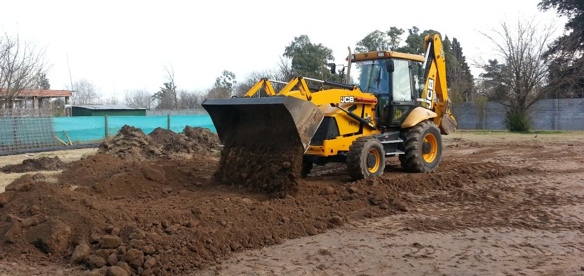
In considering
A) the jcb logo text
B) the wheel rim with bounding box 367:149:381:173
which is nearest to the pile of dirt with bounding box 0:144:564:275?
the wheel rim with bounding box 367:149:381:173

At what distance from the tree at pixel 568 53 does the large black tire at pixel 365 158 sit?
23929 mm

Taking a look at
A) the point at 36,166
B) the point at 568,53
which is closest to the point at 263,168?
the point at 36,166

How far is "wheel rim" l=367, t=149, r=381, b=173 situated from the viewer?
9086mm

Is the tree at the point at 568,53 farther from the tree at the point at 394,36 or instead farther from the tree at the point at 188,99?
the tree at the point at 188,99

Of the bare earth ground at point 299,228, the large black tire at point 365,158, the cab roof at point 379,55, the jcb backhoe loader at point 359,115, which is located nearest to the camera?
the bare earth ground at point 299,228

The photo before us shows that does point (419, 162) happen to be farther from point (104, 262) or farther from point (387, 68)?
point (104, 262)

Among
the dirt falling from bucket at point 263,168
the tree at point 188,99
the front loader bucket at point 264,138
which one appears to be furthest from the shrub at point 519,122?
the tree at point 188,99

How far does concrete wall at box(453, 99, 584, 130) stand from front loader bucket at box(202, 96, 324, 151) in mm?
25137

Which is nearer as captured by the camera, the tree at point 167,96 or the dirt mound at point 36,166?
the dirt mound at point 36,166

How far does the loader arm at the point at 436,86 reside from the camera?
11.3 meters

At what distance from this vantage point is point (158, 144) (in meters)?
16.2

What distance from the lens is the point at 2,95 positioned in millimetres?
23531

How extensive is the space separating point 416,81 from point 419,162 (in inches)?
70.4

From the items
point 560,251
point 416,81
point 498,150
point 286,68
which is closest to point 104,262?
point 560,251
